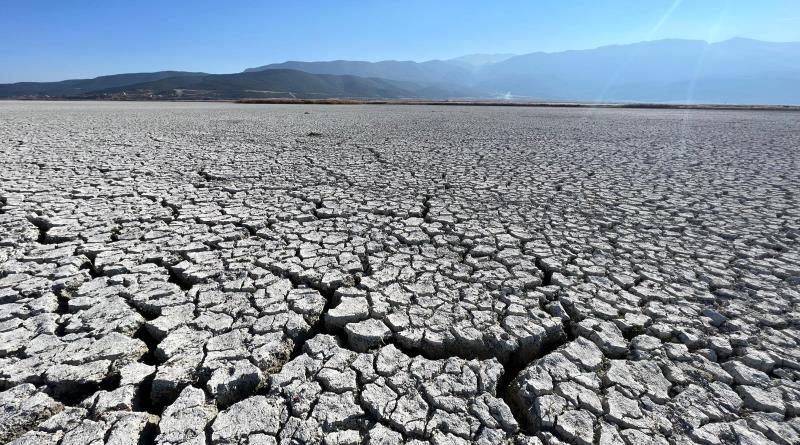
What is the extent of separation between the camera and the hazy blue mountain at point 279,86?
103 m

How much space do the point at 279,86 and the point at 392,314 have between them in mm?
144218

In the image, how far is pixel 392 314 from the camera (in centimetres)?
195

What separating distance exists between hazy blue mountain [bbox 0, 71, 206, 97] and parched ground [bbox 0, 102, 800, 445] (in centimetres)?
14119

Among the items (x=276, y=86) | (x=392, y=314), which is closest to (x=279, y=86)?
(x=276, y=86)

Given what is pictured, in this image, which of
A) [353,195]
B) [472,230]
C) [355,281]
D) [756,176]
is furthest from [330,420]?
[756,176]

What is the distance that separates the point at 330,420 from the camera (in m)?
1.35

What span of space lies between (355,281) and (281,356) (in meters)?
0.70

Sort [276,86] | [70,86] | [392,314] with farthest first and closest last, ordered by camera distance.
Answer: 1. [70,86]
2. [276,86]
3. [392,314]

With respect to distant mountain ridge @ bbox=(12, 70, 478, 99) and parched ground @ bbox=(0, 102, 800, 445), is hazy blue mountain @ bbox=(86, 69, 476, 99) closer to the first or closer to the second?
distant mountain ridge @ bbox=(12, 70, 478, 99)

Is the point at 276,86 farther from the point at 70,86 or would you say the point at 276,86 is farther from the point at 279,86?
the point at 70,86

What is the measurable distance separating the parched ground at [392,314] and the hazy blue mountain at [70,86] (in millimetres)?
141190

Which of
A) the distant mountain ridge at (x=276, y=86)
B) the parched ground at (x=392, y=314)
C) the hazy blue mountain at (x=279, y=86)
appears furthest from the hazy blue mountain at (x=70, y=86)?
the parched ground at (x=392, y=314)

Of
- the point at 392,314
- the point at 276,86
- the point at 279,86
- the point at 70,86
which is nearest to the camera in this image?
the point at 392,314

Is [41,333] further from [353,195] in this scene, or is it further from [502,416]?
[353,195]
